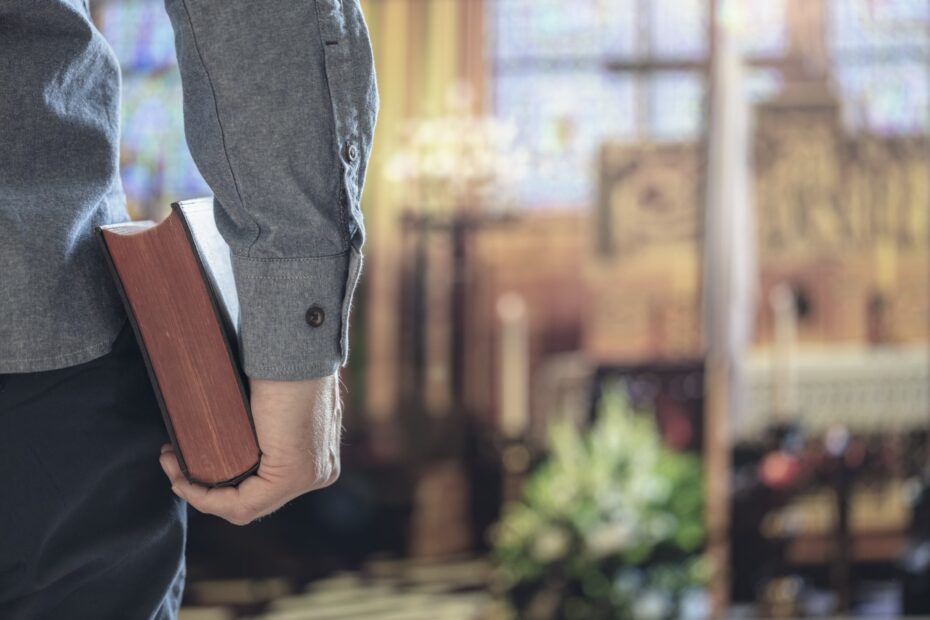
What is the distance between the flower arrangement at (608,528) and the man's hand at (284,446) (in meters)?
3.00

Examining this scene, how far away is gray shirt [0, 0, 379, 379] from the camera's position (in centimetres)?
84

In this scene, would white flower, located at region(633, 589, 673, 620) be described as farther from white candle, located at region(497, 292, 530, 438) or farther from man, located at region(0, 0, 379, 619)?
man, located at region(0, 0, 379, 619)

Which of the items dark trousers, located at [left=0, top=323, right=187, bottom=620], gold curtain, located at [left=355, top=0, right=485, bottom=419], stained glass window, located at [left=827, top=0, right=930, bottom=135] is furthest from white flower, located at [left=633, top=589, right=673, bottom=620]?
dark trousers, located at [left=0, top=323, right=187, bottom=620]

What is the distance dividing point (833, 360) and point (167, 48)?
251 cm

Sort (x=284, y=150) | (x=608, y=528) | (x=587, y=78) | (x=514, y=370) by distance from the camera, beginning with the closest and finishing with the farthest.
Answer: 1. (x=284, y=150)
2. (x=608, y=528)
3. (x=514, y=370)
4. (x=587, y=78)

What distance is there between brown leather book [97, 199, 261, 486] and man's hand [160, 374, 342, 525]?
1 cm

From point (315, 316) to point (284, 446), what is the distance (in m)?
0.09

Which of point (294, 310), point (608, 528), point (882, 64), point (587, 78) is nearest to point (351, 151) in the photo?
point (294, 310)

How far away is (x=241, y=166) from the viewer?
0.84 m

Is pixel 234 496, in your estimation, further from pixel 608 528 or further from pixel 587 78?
pixel 587 78

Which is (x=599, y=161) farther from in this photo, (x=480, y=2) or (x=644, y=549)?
(x=644, y=549)

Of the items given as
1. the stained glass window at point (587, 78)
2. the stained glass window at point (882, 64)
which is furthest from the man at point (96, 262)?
the stained glass window at point (882, 64)

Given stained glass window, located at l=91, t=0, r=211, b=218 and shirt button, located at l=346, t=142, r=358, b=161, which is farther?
stained glass window, located at l=91, t=0, r=211, b=218

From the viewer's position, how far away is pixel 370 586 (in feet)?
13.4
